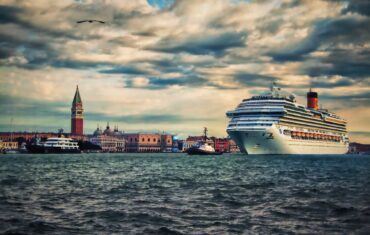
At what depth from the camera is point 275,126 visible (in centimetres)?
10838

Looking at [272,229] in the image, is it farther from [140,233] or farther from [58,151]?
[58,151]

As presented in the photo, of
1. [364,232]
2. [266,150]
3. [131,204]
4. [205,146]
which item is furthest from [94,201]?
[205,146]

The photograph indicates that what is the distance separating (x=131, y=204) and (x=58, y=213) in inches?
193

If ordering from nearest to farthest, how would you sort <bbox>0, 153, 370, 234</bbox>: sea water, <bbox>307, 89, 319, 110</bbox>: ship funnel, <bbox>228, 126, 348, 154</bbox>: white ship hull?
<bbox>0, 153, 370, 234</bbox>: sea water < <bbox>228, 126, 348, 154</bbox>: white ship hull < <bbox>307, 89, 319, 110</bbox>: ship funnel

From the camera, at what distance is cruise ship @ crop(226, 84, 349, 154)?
354ft

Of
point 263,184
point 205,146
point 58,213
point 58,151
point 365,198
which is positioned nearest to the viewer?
point 58,213

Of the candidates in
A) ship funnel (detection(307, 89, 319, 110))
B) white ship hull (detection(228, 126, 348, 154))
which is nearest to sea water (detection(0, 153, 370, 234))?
white ship hull (detection(228, 126, 348, 154))

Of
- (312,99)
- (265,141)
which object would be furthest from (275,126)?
(312,99)

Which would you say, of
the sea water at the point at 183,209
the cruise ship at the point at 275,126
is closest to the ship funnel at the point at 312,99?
the cruise ship at the point at 275,126

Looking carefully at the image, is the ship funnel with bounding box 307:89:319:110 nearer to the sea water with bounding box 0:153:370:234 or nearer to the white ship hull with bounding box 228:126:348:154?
the white ship hull with bounding box 228:126:348:154

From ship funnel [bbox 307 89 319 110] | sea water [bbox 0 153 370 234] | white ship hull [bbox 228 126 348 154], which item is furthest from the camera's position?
ship funnel [bbox 307 89 319 110]

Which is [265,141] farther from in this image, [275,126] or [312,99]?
[312,99]

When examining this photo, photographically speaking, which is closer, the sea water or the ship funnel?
the sea water

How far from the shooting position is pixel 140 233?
19828 millimetres
